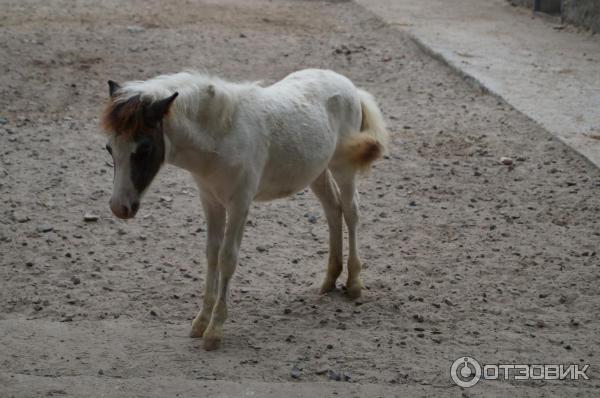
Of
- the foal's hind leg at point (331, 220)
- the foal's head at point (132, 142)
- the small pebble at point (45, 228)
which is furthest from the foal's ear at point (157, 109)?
the small pebble at point (45, 228)

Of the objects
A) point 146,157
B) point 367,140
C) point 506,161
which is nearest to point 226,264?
point 146,157

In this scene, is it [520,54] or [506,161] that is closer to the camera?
[506,161]

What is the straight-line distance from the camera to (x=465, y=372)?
405 cm

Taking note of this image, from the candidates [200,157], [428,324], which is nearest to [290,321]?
[428,324]

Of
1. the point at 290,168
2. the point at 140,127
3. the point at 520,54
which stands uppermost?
the point at 140,127

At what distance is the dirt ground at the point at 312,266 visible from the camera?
411 cm

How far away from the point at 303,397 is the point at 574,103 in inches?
236

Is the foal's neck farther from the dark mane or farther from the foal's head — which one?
the dark mane

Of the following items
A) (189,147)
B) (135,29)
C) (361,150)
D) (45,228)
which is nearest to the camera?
(189,147)

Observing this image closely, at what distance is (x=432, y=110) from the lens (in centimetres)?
864

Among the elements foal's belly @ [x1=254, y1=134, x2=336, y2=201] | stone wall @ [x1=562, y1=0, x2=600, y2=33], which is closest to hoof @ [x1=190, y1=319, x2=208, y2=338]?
foal's belly @ [x1=254, y1=134, x2=336, y2=201]

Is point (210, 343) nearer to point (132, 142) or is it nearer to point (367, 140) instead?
point (132, 142)

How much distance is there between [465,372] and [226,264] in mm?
1338

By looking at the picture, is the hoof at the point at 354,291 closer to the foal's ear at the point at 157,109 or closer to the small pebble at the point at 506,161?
the foal's ear at the point at 157,109
